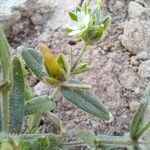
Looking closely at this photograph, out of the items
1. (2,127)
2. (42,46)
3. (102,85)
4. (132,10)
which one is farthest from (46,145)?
(132,10)

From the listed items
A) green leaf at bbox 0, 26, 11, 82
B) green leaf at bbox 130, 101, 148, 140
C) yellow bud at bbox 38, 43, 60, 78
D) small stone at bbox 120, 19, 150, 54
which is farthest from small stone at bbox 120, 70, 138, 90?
green leaf at bbox 0, 26, 11, 82

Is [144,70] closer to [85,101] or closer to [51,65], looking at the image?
[85,101]

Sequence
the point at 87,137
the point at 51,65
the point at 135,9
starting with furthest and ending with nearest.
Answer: the point at 135,9 → the point at 87,137 → the point at 51,65

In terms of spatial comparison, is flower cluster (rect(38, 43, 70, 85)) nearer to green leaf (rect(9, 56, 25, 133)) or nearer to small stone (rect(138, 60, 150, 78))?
green leaf (rect(9, 56, 25, 133))

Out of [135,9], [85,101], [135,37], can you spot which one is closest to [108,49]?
[135,37]

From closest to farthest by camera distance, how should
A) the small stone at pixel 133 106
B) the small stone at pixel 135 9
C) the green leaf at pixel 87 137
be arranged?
the green leaf at pixel 87 137
the small stone at pixel 133 106
the small stone at pixel 135 9

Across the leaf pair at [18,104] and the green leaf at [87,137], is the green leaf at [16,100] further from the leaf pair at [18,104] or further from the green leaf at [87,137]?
the green leaf at [87,137]

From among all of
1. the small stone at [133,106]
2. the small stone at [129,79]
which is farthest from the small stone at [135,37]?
the small stone at [133,106]
